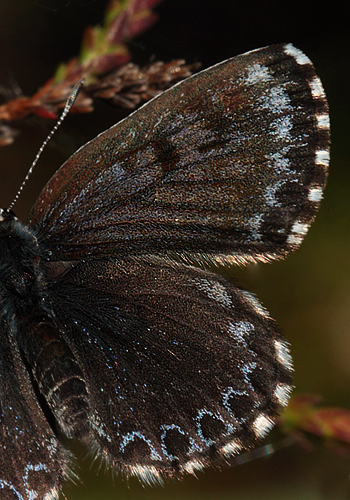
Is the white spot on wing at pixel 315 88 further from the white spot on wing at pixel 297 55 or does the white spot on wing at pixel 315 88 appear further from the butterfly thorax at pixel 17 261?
the butterfly thorax at pixel 17 261

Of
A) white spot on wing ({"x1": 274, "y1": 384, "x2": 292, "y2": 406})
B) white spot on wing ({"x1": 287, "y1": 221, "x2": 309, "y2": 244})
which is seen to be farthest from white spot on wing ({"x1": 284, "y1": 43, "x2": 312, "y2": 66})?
white spot on wing ({"x1": 274, "y1": 384, "x2": 292, "y2": 406})

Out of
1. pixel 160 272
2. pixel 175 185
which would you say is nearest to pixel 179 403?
pixel 160 272

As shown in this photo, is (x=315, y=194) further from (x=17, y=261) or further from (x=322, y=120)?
(x=17, y=261)

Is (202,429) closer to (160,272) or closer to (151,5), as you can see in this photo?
(160,272)

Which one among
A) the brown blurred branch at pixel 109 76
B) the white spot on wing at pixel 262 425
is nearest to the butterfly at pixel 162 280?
the white spot on wing at pixel 262 425

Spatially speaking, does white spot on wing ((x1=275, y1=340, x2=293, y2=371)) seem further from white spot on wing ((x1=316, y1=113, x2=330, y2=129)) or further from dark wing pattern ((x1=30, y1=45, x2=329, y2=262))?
white spot on wing ((x1=316, y1=113, x2=330, y2=129))
